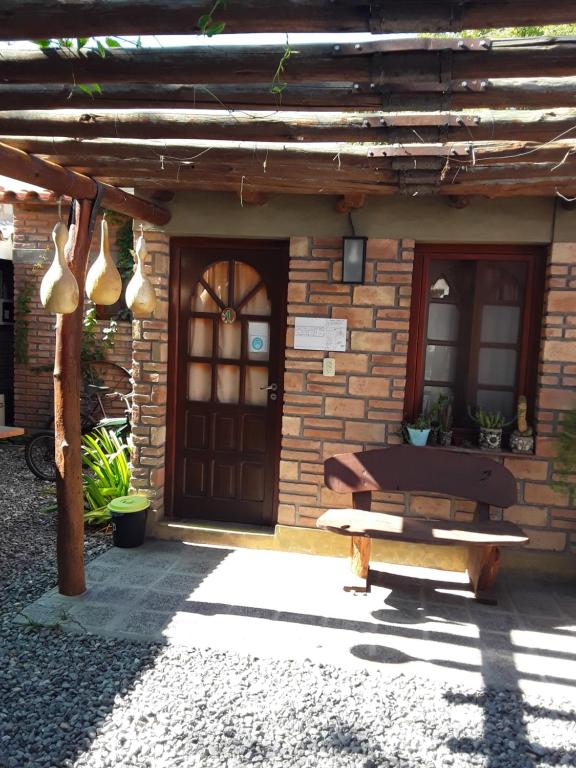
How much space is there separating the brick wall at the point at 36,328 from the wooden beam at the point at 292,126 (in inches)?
200

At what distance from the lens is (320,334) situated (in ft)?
15.2

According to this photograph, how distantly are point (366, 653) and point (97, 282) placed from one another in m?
2.62

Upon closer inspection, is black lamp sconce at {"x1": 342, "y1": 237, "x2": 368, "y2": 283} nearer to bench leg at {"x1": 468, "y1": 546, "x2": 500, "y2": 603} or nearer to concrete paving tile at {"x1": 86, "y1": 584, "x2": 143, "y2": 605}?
bench leg at {"x1": 468, "y1": 546, "x2": 500, "y2": 603}

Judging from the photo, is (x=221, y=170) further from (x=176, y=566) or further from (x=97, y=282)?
(x=176, y=566)

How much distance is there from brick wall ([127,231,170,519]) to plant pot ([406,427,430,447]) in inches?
79.9

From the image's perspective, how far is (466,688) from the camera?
10.0 feet

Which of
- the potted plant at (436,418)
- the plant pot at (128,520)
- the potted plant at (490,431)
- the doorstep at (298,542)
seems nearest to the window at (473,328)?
the potted plant at (436,418)

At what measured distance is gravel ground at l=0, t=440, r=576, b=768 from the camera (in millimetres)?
2525

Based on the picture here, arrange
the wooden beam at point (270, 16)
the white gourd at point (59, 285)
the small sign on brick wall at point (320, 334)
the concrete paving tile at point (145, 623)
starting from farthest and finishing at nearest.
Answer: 1. the small sign on brick wall at point (320, 334)
2. the concrete paving tile at point (145, 623)
3. the white gourd at point (59, 285)
4. the wooden beam at point (270, 16)

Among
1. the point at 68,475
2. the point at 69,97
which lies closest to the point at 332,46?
the point at 69,97

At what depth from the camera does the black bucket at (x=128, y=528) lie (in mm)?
4691

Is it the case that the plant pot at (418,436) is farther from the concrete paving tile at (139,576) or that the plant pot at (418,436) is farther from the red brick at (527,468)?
the concrete paving tile at (139,576)

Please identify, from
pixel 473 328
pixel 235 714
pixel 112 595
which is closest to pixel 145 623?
pixel 112 595

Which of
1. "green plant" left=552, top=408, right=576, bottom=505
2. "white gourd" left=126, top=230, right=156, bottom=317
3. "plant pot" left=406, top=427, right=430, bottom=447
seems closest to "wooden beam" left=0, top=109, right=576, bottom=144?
"white gourd" left=126, top=230, right=156, bottom=317
